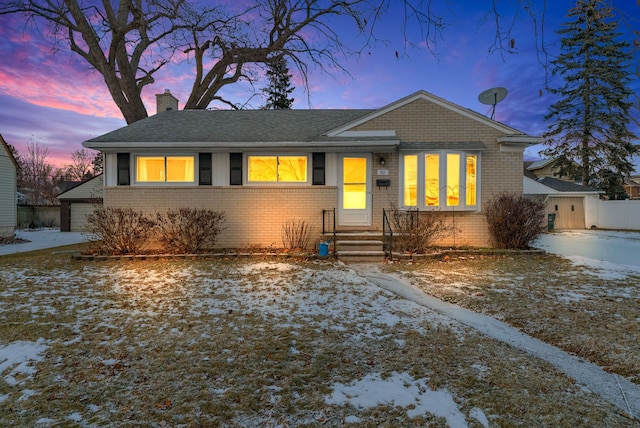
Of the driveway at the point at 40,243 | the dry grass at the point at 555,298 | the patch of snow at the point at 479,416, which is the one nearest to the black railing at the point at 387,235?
the dry grass at the point at 555,298

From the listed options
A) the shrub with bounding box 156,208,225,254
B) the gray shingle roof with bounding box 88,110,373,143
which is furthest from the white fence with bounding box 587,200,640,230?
the shrub with bounding box 156,208,225,254

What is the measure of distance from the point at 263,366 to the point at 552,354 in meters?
2.92

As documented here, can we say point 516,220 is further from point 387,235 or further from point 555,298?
point 555,298

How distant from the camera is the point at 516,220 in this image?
9219 mm

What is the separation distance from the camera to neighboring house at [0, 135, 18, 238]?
15039 mm

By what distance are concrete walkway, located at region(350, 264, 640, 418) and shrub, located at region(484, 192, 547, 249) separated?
5.20 meters

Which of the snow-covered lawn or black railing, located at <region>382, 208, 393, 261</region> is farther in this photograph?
black railing, located at <region>382, 208, 393, 261</region>

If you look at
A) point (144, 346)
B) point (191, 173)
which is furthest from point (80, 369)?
point (191, 173)

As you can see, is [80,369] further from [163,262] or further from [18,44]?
[18,44]

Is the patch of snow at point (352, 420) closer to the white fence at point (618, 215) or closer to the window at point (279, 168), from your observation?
the window at point (279, 168)

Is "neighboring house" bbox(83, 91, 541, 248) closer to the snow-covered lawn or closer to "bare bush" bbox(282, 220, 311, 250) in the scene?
"bare bush" bbox(282, 220, 311, 250)

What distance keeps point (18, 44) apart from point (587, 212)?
31.6 metres

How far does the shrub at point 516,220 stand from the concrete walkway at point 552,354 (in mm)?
5201

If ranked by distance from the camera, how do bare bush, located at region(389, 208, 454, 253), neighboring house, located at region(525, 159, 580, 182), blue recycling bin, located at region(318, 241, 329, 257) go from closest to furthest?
blue recycling bin, located at region(318, 241, 329, 257)
bare bush, located at region(389, 208, 454, 253)
neighboring house, located at region(525, 159, 580, 182)
